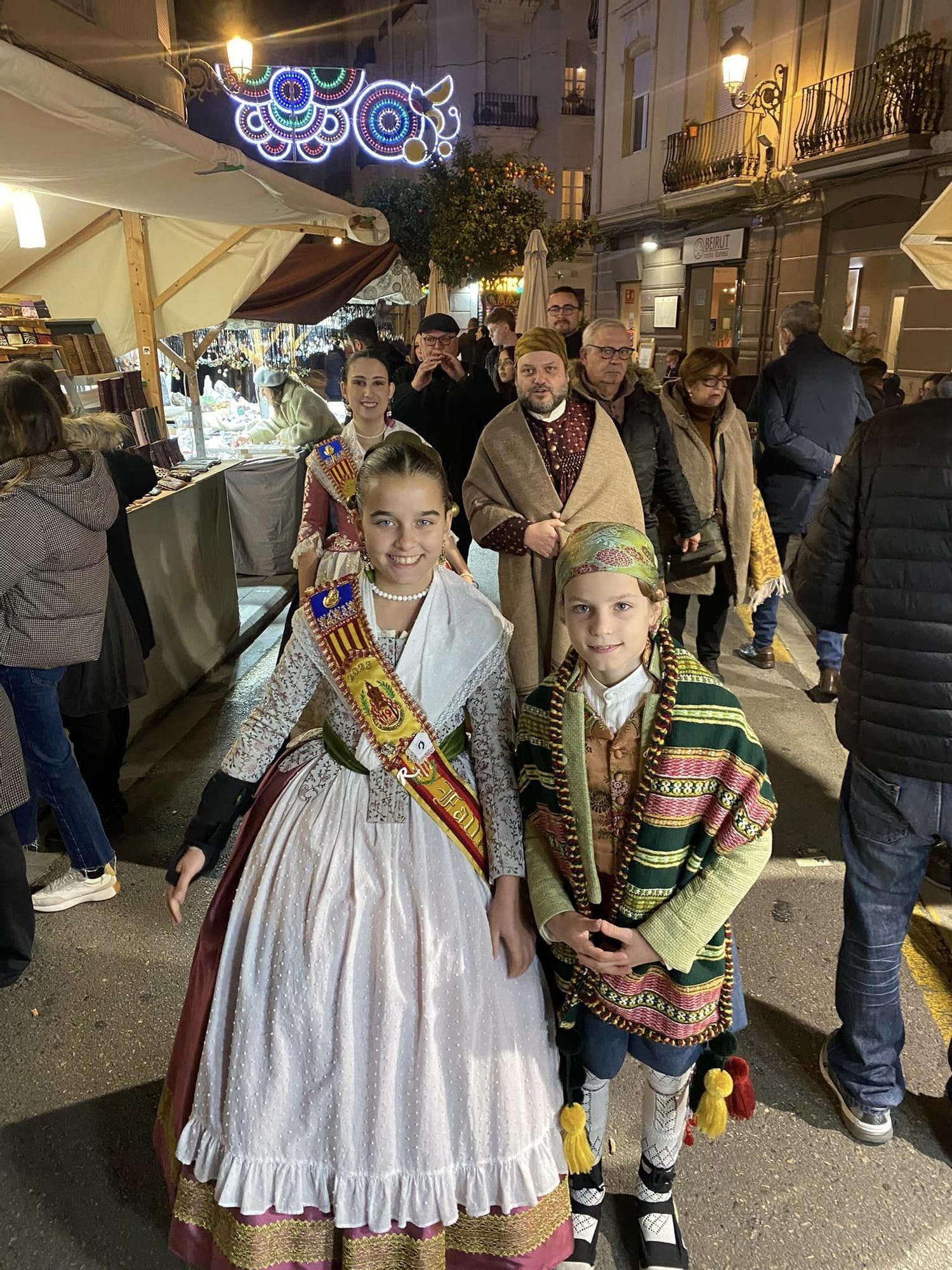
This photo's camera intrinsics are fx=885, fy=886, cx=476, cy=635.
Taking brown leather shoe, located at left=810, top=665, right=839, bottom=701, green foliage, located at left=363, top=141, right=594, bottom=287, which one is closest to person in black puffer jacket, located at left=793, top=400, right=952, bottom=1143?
brown leather shoe, located at left=810, top=665, right=839, bottom=701

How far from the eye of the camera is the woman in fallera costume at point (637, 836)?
1700 mm

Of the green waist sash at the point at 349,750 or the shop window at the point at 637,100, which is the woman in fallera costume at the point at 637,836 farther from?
the shop window at the point at 637,100

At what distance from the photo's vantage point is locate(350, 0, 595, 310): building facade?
2928 centimetres

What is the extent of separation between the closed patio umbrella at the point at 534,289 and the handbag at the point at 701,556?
5717 millimetres

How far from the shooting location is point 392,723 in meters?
1.97

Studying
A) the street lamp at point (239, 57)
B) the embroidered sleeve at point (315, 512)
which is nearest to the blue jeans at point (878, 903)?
the embroidered sleeve at point (315, 512)

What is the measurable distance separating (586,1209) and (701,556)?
3037 millimetres

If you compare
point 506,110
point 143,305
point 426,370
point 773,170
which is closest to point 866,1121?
point 426,370

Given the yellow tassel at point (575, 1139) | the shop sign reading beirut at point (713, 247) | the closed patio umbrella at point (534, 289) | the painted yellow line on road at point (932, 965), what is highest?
the shop sign reading beirut at point (713, 247)

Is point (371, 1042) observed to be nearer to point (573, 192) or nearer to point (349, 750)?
point (349, 750)

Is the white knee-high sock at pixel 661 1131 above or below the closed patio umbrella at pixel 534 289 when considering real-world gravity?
below

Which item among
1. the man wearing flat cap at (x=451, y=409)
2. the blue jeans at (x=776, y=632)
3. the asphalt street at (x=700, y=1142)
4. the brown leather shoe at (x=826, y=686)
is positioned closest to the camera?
the asphalt street at (x=700, y=1142)

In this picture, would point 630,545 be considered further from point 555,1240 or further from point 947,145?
point 947,145

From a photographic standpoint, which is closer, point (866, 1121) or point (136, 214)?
point (866, 1121)
